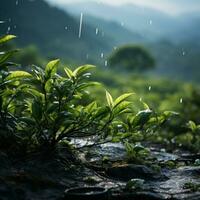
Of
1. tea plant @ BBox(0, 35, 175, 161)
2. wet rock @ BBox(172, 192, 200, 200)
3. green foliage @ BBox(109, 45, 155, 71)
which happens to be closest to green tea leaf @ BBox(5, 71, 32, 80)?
tea plant @ BBox(0, 35, 175, 161)

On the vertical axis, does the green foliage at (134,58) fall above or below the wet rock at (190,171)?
above

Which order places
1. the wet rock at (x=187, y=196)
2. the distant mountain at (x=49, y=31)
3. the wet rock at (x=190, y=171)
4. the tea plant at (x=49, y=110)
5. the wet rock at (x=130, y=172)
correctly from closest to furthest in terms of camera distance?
the wet rock at (x=187, y=196) → the tea plant at (x=49, y=110) → the wet rock at (x=130, y=172) → the wet rock at (x=190, y=171) → the distant mountain at (x=49, y=31)

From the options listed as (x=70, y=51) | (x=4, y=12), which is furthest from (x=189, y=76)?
(x=4, y=12)

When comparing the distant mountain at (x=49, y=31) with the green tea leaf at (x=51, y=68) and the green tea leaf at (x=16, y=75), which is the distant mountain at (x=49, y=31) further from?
the green tea leaf at (x=51, y=68)

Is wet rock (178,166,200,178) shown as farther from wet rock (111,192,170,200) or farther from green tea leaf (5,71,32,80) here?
green tea leaf (5,71,32,80)

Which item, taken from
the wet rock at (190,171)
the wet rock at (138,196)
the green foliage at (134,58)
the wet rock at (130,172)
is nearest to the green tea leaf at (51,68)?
the wet rock at (130,172)

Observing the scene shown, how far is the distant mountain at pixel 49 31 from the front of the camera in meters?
146

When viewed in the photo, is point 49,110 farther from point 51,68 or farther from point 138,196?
point 138,196

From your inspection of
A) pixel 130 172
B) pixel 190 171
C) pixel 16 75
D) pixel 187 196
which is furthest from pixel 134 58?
pixel 187 196

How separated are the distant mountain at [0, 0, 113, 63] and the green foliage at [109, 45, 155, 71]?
35.0 m

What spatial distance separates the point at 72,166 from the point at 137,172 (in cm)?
62

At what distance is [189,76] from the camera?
17138 cm

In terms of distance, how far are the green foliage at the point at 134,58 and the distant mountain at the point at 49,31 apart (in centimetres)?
3499

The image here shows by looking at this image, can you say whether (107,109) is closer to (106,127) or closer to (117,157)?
(106,127)
